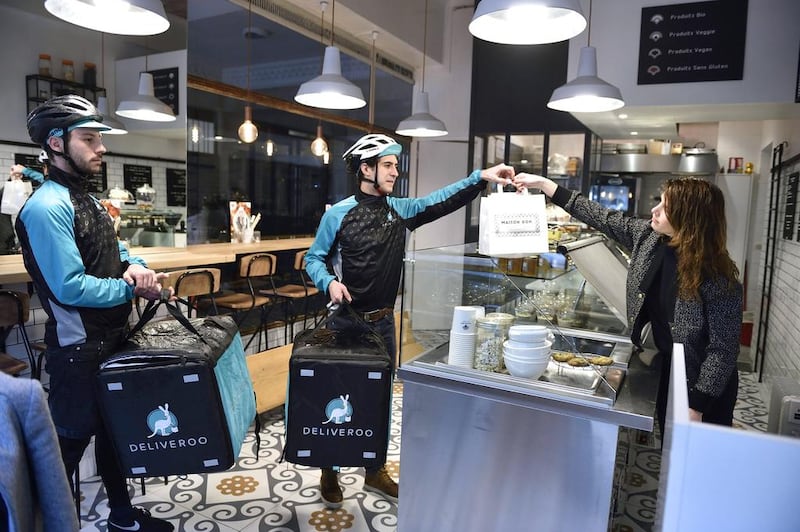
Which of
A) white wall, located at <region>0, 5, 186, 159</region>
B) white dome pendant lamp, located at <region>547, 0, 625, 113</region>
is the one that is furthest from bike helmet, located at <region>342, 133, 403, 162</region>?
white wall, located at <region>0, 5, 186, 159</region>

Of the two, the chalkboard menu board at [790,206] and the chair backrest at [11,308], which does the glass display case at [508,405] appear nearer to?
the chair backrest at [11,308]

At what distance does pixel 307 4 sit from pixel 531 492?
5.63 meters

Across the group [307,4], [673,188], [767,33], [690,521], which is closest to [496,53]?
[307,4]

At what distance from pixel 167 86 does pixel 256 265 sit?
198 cm

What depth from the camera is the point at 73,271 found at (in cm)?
193

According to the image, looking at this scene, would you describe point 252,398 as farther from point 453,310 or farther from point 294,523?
point 453,310

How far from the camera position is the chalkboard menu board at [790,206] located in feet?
13.6

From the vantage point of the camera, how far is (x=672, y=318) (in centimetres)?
213

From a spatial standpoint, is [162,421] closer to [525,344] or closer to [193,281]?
[525,344]

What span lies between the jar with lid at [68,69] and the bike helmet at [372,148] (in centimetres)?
311

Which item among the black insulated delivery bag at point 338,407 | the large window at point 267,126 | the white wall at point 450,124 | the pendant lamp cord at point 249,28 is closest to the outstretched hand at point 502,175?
the black insulated delivery bag at point 338,407

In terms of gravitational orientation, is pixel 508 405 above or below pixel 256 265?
below

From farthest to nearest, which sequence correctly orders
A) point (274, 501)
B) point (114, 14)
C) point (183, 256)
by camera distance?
point (183, 256) → point (274, 501) → point (114, 14)

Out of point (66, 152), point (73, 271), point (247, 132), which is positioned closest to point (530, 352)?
point (73, 271)
